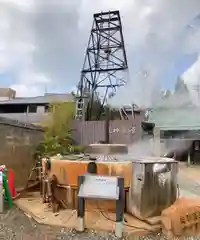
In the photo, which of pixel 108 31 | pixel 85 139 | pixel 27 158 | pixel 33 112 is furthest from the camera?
pixel 33 112

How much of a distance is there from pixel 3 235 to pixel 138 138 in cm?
1156

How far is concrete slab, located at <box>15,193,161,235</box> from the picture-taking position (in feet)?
18.0

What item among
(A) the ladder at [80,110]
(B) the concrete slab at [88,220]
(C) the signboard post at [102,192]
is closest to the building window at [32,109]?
(A) the ladder at [80,110]

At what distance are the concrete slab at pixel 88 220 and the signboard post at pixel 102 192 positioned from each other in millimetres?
281

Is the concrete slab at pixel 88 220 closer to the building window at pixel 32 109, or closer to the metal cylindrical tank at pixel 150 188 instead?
the metal cylindrical tank at pixel 150 188

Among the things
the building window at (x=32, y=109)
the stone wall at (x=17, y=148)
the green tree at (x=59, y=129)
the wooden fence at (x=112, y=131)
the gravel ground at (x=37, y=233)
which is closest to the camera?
the gravel ground at (x=37, y=233)

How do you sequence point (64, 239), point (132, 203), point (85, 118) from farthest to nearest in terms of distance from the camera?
point (85, 118) < point (132, 203) < point (64, 239)

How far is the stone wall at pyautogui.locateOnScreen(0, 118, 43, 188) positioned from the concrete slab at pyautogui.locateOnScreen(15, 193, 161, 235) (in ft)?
5.77

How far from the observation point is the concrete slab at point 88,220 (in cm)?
550

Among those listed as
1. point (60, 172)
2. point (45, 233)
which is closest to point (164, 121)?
point (60, 172)

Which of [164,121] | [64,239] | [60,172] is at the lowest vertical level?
[64,239]

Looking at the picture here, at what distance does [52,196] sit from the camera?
6.95 meters

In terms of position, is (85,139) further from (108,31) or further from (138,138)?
A: (108,31)

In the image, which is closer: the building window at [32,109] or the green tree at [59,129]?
the green tree at [59,129]
